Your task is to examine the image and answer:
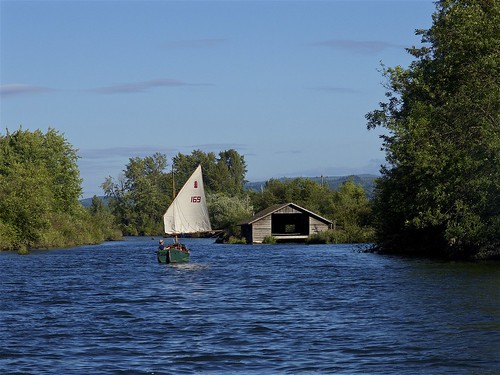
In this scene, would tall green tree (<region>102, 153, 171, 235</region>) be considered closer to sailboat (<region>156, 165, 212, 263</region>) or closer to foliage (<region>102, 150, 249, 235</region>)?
foliage (<region>102, 150, 249, 235</region>)

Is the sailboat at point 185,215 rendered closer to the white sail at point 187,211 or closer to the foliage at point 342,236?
the white sail at point 187,211

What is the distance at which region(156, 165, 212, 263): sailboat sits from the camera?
5738 cm

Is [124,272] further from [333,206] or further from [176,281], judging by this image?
[333,206]

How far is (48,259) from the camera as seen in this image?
209 ft

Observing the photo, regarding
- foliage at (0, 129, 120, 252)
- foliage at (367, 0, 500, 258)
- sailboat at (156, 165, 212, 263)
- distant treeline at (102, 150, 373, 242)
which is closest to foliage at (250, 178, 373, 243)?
distant treeline at (102, 150, 373, 242)

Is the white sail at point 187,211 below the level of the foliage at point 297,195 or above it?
below

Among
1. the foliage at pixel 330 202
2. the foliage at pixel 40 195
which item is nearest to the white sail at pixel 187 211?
the foliage at pixel 40 195

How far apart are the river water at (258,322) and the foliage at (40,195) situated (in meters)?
35.3

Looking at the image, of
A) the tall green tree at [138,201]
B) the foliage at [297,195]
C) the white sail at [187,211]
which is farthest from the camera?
the tall green tree at [138,201]

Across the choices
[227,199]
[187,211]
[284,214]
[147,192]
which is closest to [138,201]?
[147,192]

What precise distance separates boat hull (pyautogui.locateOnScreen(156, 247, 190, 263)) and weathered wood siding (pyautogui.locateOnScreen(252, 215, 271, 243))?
4314 cm

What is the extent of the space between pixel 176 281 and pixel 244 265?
1354cm

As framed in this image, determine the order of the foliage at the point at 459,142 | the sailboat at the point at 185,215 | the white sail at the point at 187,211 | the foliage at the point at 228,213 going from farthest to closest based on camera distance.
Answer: the foliage at the point at 228,213 → the white sail at the point at 187,211 → the sailboat at the point at 185,215 → the foliage at the point at 459,142

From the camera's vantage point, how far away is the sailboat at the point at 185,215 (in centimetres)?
5738
